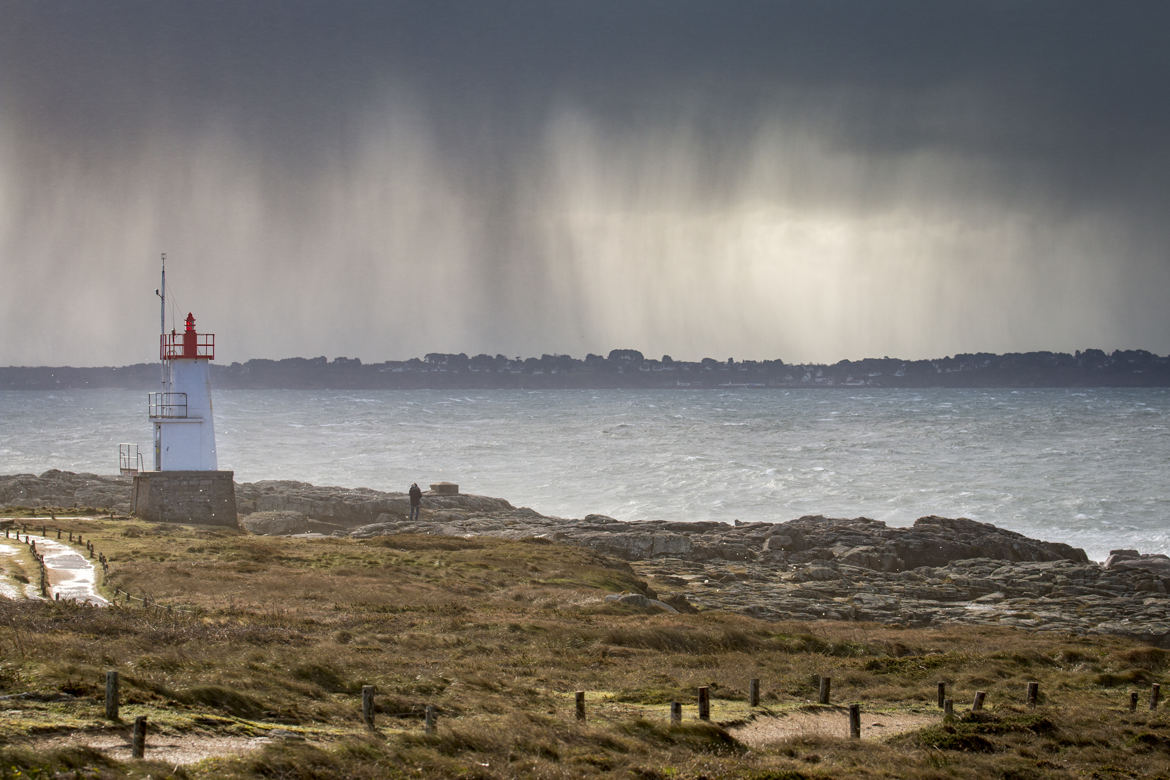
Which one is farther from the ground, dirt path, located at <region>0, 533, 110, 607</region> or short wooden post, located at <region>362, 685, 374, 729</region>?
short wooden post, located at <region>362, 685, 374, 729</region>

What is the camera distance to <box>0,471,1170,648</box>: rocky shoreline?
3562 cm

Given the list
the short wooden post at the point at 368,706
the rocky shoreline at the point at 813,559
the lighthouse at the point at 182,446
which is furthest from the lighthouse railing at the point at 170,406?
the short wooden post at the point at 368,706

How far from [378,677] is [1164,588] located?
1316 inches

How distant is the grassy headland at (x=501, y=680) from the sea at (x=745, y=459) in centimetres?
3526

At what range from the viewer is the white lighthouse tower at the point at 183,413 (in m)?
41.4

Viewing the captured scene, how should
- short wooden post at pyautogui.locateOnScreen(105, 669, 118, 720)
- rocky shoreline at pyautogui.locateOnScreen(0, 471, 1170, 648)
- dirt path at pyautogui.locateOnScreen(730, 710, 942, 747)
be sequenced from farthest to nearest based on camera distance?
rocky shoreline at pyautogui.locateOnScreen(0, 471, 1170, 648), dirt path at pyautogui.locateOnScreen(730, 710, 942, 747), short wooden post at pyautogui.locateOnScreen(105, 669, 118, 720)

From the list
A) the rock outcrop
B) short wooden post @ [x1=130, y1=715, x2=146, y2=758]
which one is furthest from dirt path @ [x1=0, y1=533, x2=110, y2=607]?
the rock outcrop

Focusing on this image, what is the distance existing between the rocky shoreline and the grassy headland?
3429 millimetres

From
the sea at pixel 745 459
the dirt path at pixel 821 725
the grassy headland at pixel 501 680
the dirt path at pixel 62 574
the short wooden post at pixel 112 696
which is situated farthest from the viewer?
the sea at pixel 745 459

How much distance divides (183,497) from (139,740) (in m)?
30.7

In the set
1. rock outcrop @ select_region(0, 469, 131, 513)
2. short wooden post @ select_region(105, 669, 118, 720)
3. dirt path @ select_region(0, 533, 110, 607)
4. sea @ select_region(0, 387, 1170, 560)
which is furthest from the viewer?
sea @ select_region(0, 387, 1170, 560)

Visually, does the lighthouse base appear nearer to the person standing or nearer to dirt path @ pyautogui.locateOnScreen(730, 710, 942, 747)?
the person standing

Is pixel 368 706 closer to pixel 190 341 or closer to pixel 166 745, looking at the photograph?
pixel 166 745

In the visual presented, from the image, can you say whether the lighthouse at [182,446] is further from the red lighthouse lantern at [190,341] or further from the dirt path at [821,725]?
the dirt path at [821,725]
